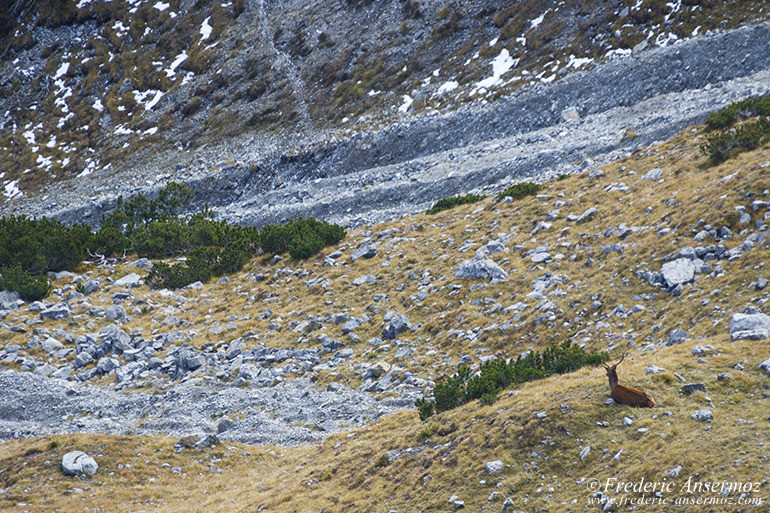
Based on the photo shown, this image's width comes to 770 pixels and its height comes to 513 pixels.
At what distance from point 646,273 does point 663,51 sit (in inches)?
1009

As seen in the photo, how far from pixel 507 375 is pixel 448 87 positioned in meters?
37.5

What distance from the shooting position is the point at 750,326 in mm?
11023

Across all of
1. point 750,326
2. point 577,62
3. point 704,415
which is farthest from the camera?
point 577,62

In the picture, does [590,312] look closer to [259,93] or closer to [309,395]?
[309,395]

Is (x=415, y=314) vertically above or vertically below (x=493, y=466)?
below

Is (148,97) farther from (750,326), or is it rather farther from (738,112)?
(750,326)

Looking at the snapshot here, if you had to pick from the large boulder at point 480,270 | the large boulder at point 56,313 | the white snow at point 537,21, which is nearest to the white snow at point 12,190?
the large boulder at point 56,313

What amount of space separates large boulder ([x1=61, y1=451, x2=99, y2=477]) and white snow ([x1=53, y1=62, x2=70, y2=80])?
74.4 metres

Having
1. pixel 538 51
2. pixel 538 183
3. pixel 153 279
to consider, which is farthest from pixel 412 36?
pixel 153 279

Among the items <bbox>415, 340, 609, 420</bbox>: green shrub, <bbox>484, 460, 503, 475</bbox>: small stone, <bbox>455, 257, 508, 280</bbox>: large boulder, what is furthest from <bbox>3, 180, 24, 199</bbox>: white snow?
<bbox>484, 460, 503, 475</bbox>: small stone

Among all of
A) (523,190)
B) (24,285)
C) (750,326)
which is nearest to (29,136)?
(24,285)

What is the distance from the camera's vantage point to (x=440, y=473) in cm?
1007

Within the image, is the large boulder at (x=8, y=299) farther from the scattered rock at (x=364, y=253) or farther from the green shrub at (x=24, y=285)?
the scattered rock at (x=364, y=253)

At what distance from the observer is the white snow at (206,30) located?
7193 centimetres
